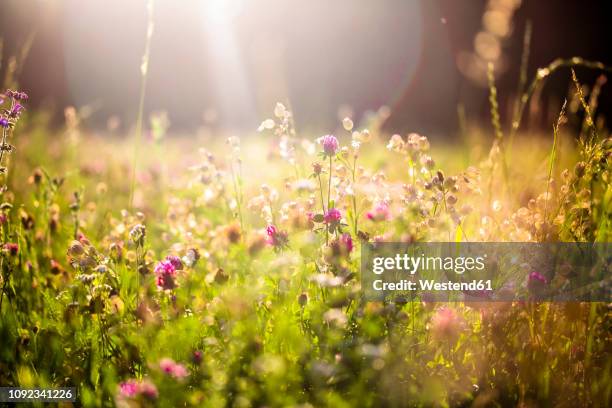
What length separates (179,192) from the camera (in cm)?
277

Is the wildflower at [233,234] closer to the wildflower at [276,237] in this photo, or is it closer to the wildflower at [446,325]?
the wildflower at [276,237]

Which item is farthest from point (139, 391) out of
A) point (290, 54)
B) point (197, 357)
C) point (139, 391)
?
point (290, 54)

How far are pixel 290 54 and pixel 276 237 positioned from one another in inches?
427

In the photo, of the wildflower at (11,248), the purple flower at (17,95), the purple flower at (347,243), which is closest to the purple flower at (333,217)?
the purple flower at (347,243)

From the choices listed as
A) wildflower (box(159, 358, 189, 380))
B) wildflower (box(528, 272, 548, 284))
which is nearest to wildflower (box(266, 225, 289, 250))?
wildflower (box(159, 358, 189, 380))

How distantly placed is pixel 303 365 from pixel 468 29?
913 cm

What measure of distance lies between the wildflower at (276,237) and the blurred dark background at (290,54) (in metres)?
7.05

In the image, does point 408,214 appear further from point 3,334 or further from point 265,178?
point 265,178

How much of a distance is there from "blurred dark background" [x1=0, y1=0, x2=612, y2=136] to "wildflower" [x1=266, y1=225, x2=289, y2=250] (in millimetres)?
7050

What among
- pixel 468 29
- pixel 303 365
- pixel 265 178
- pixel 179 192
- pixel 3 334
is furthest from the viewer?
pixel 468 29

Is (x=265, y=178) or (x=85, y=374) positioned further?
(x=265, y=178)

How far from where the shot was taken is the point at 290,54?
1182 centimetres

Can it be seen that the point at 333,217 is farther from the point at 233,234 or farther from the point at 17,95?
the point at 17,95

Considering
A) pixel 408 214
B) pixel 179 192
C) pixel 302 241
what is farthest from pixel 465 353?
pixel 179 192
